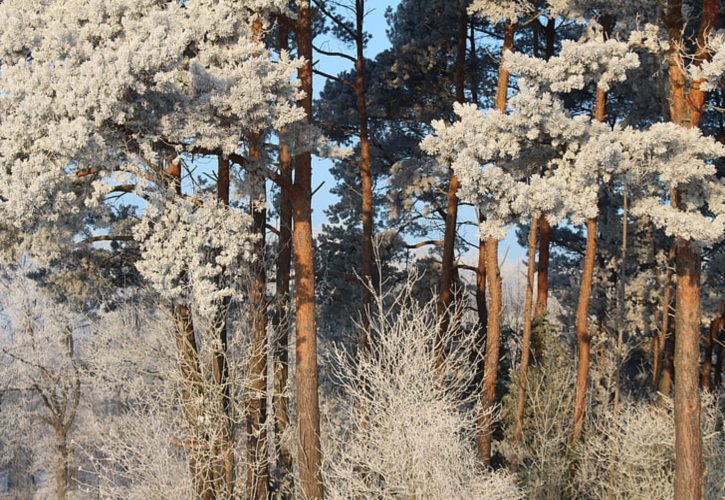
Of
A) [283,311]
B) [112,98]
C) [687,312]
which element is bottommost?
[283,311]

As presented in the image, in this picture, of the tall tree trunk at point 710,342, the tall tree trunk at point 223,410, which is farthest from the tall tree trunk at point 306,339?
the tall tree trunk at point 710,342

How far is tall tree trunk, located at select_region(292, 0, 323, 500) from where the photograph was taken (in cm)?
1083

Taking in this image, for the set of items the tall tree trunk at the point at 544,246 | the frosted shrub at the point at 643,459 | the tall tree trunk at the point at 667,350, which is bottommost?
the frosted shrub at the point at 643,459

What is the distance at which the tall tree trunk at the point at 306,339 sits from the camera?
35.5ft

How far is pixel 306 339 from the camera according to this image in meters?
11.3

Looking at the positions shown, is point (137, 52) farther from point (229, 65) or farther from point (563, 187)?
point (563, 187)

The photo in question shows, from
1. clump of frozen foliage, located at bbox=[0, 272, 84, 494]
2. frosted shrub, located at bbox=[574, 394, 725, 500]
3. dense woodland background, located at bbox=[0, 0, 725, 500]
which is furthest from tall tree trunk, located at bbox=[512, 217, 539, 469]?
clump of frozen foliage, located at bbox=[0, 272, 84, 494]

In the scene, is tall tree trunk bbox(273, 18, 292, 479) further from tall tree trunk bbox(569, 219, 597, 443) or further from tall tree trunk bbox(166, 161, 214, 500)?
tall tree trunk bbox(569, 219, 597, 443)

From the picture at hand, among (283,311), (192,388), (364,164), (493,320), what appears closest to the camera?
(192,388)

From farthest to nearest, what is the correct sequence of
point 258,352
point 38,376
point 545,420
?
point 38,376 → point 545,420 → point 258,352

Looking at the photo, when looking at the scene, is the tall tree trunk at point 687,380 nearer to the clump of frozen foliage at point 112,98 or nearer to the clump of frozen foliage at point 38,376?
the clump of frozen foliage at point 112,98

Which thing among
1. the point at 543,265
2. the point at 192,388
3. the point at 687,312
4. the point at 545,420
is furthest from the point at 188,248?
the point at 543,265

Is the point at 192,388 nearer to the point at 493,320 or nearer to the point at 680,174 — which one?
the point at 493,320

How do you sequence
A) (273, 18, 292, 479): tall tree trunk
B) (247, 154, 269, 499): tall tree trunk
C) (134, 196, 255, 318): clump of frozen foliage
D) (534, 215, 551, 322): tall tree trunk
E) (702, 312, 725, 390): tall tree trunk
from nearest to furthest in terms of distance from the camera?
(134, 196, 255, 318): clump of frozen foliage → (247, 154, 269, 499): tall tree trunk → (273, 18, 292, 479): tall tree trunk → (534, 215, 551, 322): tall tree trunk → (702, 312, 725, 390): tall tree trunk
